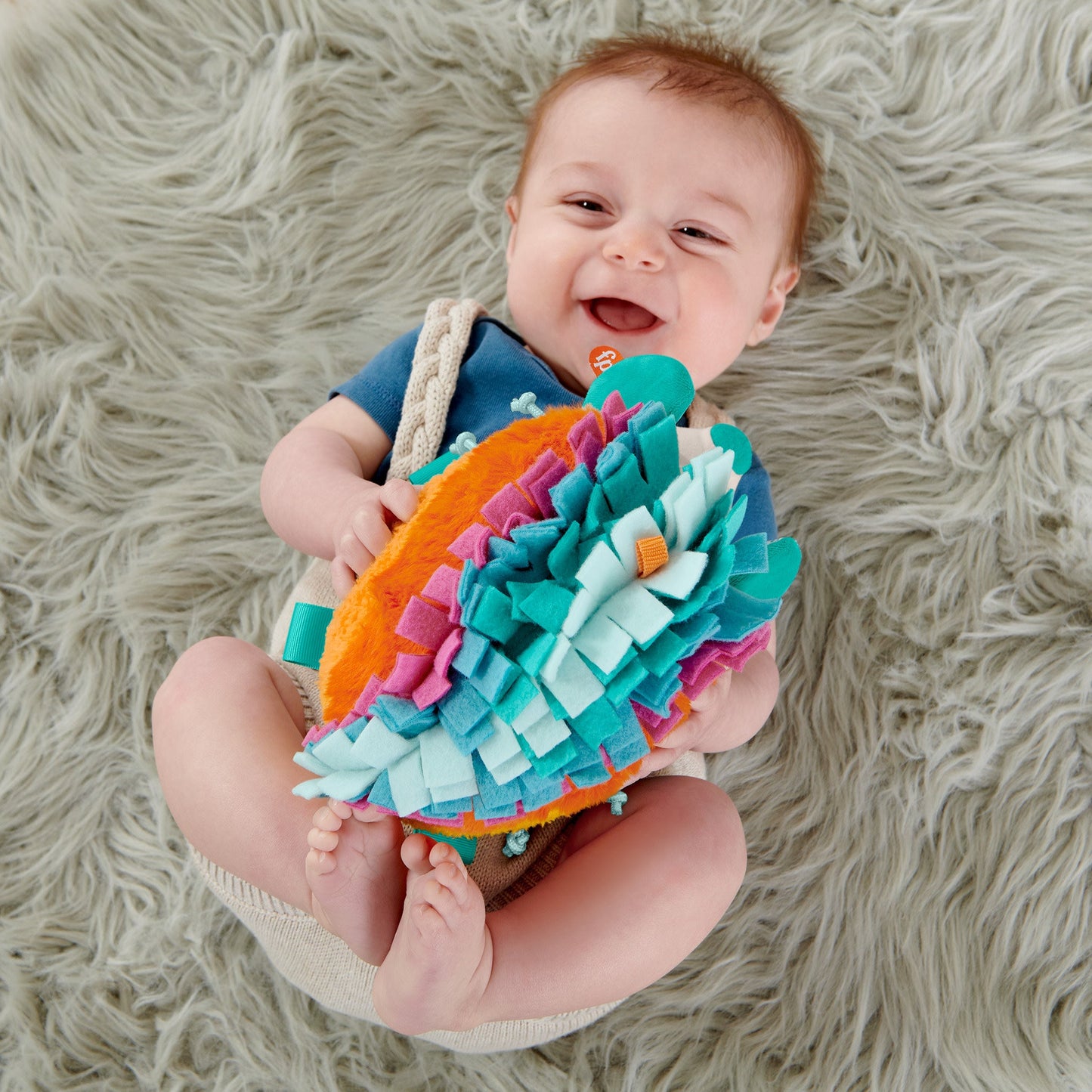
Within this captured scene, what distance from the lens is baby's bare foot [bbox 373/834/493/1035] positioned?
0.78m

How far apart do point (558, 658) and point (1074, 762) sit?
72 centimetres

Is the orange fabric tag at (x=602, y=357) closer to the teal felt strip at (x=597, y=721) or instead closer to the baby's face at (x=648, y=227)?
the baby's face at (x=648, y=227)

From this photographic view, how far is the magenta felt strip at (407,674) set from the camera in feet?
2.21

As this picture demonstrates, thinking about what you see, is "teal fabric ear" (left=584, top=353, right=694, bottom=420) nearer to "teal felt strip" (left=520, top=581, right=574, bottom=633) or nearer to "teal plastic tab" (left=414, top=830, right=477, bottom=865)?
"teal felt strip" (left=520, top=581, right=574, bottom=633)

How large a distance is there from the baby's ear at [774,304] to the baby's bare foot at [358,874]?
722 mm

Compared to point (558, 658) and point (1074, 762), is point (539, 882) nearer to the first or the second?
point (558, 658)

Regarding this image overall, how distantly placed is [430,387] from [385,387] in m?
0.06

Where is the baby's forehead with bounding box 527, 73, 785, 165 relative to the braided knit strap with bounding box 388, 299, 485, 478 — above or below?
above

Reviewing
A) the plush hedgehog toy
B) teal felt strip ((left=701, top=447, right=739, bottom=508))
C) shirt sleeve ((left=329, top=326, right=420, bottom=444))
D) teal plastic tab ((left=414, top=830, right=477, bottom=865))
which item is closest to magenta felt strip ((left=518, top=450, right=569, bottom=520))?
the plush hedgehog toy

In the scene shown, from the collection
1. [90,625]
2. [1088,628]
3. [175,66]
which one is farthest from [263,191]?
[1088,628]

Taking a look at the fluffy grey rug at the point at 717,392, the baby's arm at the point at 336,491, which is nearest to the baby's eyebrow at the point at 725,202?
the fluffy grey rug at the point at 717,392

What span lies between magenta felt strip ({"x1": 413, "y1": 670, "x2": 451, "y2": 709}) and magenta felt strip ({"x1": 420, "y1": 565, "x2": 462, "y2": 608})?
0.05m

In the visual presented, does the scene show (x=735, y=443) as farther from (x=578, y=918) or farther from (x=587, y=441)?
(x=578, y=918)

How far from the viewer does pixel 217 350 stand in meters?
1.26
